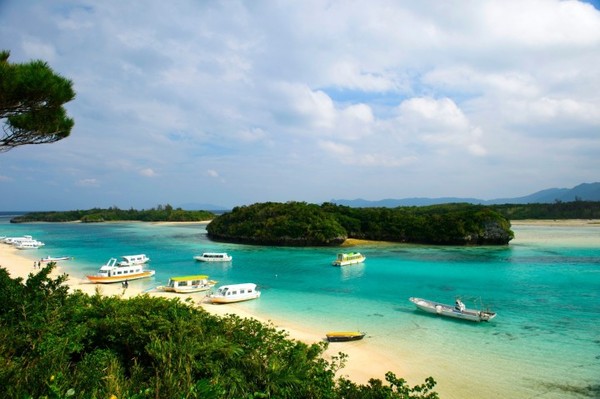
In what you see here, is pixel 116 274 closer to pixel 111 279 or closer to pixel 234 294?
pixel 111 279

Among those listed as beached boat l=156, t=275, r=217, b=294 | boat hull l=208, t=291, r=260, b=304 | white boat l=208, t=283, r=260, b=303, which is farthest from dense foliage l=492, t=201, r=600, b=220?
boat hull l=208, t=291, r=260, b=304

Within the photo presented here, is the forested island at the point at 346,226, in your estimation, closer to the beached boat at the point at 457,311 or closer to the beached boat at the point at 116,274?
the beached boat at the point at 116,274

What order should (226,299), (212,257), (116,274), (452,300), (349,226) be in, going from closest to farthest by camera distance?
1. (226,299)
2. (452,300)
3. (116,274)
4. (212,257)
5. (349,226)

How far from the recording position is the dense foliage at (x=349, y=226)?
198 ft

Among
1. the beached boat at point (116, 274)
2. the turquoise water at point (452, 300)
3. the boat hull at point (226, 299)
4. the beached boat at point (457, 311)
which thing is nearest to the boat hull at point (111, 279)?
the beached boat at point (116, 274)

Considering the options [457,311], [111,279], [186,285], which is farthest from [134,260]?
[457,311]

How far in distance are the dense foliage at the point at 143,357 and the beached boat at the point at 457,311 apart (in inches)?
559

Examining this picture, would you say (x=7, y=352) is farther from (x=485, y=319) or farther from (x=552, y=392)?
(x=485, y=319)

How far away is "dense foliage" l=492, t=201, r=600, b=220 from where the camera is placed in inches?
4951

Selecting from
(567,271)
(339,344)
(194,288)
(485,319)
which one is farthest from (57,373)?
(567,271)

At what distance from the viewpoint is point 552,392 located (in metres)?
12.2

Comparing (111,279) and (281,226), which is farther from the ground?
(281,226)

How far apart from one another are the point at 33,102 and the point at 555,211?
155 m

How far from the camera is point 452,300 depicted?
25172 millimetres
